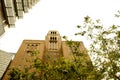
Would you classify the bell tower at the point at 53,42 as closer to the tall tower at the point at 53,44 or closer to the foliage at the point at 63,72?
the tall tower at the point at 53,44

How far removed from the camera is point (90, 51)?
1332 cm

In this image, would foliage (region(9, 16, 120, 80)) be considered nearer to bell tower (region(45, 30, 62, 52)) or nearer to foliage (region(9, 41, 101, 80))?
foliage (region(9, 41, 101, 80))

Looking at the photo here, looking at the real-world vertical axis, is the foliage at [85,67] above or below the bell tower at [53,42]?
above

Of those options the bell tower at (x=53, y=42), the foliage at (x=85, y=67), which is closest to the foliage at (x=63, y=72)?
the foliage at (x=85, y=67)

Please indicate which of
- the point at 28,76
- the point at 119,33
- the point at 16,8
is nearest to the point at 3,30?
the point at 16,8

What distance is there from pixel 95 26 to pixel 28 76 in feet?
17.0

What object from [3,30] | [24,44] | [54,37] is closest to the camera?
[3,30]

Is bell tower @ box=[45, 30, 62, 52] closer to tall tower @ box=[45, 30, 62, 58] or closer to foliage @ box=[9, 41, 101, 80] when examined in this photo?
tall tower @ box=[45, 30, 62, 58]

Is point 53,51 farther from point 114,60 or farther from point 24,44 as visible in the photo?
point 114,60

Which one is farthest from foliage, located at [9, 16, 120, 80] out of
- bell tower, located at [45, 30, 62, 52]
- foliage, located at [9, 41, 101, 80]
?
bell tower, located at [45, 30, 62, 52]

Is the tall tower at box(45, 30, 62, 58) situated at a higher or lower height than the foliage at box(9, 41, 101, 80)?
lower

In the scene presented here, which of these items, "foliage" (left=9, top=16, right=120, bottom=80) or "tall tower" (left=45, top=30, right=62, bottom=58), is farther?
"tall tower" (left=45, top=30, right=62, bottom=58)

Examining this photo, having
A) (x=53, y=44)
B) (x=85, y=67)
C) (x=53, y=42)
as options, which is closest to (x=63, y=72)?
(x=85, y=67)

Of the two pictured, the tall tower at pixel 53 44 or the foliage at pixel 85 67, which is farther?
the tall tower at pixel 53 44
